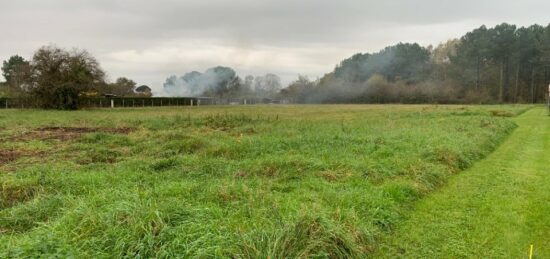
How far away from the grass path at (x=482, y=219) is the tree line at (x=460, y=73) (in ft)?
174

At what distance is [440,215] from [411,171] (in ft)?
6.69

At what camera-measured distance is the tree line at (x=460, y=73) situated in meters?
57.7

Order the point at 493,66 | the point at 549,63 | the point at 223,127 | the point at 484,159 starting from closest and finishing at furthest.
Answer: the point at 484,159 < the point at 223,127 < the point at 549,63 < the point at 493,66

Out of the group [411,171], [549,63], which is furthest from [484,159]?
[549,63]

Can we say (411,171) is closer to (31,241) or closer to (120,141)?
(31,241)

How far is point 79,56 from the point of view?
36.8 m

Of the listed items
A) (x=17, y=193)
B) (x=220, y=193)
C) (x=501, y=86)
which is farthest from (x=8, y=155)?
(x=501, y=86)

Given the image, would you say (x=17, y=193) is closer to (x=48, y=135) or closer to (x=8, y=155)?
(x=8, y=155)

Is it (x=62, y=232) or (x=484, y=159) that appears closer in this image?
(x=62, y=232)

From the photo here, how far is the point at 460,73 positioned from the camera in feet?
213

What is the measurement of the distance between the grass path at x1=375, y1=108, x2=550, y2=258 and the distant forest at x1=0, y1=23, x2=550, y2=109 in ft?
115

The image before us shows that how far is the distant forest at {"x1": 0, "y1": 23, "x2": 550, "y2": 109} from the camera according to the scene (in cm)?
3581

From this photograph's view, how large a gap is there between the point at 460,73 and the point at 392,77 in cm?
1278

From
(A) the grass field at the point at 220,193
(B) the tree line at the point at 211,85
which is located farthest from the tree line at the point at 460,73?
(A) the grass field at the point at 220,193
